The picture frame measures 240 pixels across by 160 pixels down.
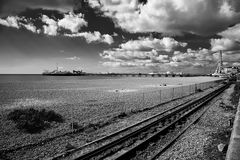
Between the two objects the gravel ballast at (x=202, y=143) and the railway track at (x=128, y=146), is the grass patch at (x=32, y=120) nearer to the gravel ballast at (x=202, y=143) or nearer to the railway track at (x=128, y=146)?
the railway track at (x=128, y=146)

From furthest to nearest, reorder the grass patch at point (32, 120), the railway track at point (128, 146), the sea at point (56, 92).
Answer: the sea at point (56, 92) < the grass patch at point (32, 120) < the railway track at point (128, 146)

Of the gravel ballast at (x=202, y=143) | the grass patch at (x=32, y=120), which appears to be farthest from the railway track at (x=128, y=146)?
the grass patch at (x=32, y=120)

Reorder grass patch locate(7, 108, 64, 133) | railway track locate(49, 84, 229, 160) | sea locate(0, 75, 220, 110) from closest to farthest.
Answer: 1. railway track locate(49, 84, 229, 160)
2. grass patch locate(7, 108, 64, 133)
3. sea locate(0, 75, 220, 110)

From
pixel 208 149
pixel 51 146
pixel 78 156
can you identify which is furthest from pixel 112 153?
pixel 208 149

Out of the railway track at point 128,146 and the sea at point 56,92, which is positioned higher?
the railway track at point 128,146

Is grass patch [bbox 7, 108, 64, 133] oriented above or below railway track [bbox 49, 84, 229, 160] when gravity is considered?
below

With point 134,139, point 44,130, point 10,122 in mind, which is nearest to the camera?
point 134,139

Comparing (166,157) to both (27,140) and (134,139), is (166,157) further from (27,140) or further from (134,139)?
(27,140)

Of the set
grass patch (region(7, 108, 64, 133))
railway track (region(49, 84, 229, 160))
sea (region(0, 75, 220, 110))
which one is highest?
railway track (region(49, 84, 229, 160))

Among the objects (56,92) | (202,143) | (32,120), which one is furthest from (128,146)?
(56,92)

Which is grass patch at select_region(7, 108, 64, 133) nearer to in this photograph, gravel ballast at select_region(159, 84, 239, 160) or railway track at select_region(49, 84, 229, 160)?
railway track at select_region(49, 84, 229, 160)

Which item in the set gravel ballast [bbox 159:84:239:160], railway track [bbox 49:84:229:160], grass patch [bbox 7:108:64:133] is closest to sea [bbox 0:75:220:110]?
grass patch [bbox 7:108:64:133]

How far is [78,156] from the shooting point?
8445 mm

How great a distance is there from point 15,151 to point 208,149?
32.5 ft
